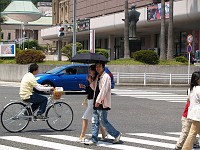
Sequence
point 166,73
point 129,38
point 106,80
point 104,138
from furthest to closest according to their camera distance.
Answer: point 129,38, point 166,73, point 104,138, point 106,80

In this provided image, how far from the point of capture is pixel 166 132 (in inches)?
516

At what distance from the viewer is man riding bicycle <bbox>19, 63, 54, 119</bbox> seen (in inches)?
488

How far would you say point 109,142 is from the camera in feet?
37.1

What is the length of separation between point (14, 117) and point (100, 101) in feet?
8.89

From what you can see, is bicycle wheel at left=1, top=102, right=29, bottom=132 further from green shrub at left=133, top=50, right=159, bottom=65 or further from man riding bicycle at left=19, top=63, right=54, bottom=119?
green shrub at left=133, top=50, right=159, bottom=65

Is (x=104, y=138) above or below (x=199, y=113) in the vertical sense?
below

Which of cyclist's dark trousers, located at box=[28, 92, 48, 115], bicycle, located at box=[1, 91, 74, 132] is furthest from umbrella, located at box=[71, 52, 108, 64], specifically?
cyclist's dark trousers, located at box=[28, 92, 48, 115]

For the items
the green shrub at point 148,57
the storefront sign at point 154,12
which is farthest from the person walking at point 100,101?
the storefront sign at point 154,12

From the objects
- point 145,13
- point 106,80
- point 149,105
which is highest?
point 145,13

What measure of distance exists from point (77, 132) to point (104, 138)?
1.26 meters

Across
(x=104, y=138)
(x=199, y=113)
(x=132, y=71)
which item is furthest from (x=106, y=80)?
(x=132, y=71)

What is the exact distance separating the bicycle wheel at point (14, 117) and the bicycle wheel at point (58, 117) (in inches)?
24.1

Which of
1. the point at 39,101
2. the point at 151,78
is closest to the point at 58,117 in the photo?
the point at 39,101

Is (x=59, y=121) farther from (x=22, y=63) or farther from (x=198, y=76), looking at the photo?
(x=22, y=63)
